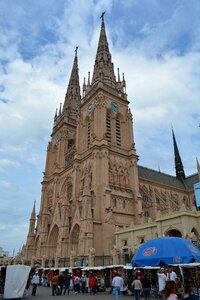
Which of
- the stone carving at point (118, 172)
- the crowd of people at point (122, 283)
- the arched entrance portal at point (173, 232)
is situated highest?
the stone carving at point (118, 172)

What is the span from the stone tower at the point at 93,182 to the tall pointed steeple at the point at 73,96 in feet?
13.5

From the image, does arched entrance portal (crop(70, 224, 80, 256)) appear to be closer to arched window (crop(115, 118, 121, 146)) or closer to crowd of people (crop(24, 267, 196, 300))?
crowd of people (crop(24, 267, 196, 300))

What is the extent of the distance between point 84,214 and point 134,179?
37.5 ft

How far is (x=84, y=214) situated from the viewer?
33969 millimetres

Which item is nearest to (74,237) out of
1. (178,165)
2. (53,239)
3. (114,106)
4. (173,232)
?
(53,239)

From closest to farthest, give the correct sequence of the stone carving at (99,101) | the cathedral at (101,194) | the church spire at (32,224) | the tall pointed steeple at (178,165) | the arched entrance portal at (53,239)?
the cathedral at (101,194) → the arched entrance portal at (53,239) → the stone carving at (99,101) → the church spire at (32,224) → the tall pointed steeple at (178,165)

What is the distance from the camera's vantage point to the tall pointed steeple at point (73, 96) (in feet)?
206

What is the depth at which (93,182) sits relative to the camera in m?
37.8

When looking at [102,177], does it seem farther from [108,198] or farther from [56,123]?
[56,123]

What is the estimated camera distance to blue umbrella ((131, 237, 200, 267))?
26.1 feet

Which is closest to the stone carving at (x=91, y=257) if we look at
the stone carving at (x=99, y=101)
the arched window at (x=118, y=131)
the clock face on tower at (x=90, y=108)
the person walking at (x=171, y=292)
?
the arched window at (x=118, y=131)

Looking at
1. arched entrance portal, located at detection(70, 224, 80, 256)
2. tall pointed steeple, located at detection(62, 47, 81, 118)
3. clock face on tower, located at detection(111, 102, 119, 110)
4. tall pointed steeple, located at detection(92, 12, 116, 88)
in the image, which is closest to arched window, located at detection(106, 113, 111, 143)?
clock face on tower, located at detection(111, 102, 119, 110)

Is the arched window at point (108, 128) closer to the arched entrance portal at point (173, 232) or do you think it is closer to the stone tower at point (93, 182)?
the stone tower at point (93, 182)

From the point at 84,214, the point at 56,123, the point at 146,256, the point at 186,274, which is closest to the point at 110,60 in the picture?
the point at 56,123
